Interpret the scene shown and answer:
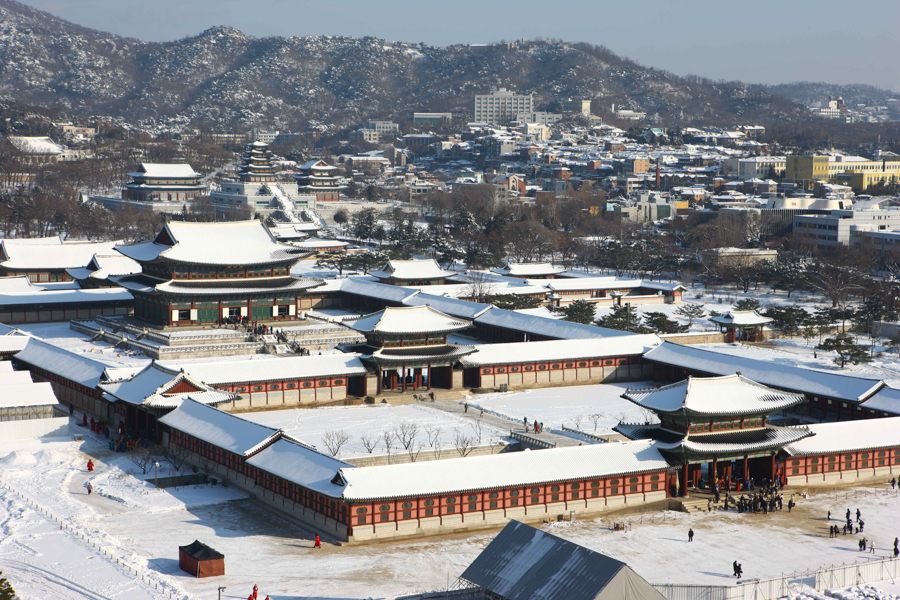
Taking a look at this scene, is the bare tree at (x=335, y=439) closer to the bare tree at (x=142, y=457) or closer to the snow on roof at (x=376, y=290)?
the bare tree at (x=142, y=457)

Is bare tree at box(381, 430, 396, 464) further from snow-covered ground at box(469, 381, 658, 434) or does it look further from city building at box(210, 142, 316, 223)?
city building at box(210, 142, 316, 223)

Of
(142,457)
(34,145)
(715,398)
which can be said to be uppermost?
(34,145)

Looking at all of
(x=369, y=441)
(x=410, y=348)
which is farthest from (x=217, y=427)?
(x=410, y=348)

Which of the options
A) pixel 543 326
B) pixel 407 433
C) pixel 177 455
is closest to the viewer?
pixel 177 455

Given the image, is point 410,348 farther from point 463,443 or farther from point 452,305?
point 452,305

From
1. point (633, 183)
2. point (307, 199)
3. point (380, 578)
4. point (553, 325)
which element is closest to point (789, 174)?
point (633, 183)

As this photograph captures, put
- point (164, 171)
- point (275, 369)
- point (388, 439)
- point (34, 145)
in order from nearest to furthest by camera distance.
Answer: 1. point (388, 439)
2. point (275, 369)
3. point (164, 171)
4. point (34, 145)

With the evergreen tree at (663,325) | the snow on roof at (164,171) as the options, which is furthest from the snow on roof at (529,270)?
the snow on roof at (164,171)
